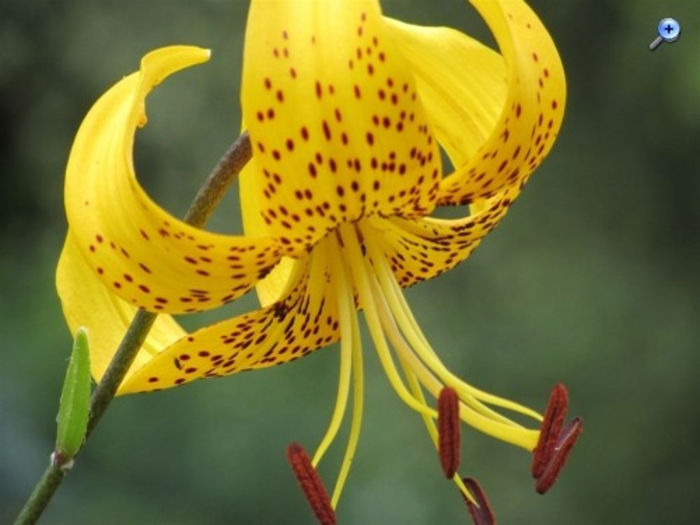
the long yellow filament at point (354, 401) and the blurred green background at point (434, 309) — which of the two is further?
the blurred green background at point (434, 309)

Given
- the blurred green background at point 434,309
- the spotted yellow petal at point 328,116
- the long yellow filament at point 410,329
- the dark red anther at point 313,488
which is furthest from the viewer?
the blurred green background at point 434,309

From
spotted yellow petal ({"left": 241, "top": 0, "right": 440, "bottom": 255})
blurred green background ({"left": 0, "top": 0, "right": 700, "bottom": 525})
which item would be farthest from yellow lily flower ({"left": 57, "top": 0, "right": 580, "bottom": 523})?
blurred green background ({"left": 0, "top": 0, "right": 700, "bottom": 525})

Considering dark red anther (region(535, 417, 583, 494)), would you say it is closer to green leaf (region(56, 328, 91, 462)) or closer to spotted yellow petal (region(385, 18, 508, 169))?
spotted yellow petal (region(385, 18, 508, 169))

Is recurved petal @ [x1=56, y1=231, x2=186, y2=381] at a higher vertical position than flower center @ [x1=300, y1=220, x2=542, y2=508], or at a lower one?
lower

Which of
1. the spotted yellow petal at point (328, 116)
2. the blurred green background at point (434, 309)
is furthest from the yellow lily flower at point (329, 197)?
the blurred green background at point (434, 309)

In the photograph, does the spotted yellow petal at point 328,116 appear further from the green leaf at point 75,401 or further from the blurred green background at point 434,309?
the blurred green background at point 434,309

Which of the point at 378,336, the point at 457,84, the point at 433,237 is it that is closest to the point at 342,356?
the point at 378,336

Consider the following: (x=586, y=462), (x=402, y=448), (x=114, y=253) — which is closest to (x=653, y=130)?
(x=586, y=462)
